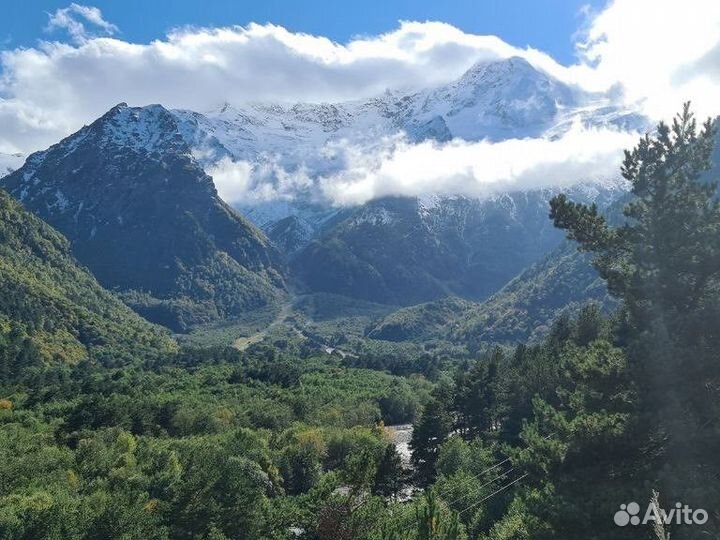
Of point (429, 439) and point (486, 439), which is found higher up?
point (429, 439)

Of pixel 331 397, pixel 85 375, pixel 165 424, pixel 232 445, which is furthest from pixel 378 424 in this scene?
pixel 85 375

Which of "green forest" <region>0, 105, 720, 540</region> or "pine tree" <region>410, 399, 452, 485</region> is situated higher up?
"green forest" <region>0, 105, 720, 540</region>

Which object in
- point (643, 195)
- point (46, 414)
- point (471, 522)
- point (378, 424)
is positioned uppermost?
point (643, 195)

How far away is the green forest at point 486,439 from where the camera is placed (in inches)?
1140

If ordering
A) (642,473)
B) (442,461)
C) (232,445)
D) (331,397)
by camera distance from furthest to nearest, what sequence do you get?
(331,397) → (232,445) → (442,461) → (642,473)

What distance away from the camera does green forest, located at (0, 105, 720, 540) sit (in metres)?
29.0

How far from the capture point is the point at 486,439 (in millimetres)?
97875

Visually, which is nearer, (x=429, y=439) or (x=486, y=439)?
(x=486, y=439)

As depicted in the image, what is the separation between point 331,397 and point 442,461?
76.6 metres

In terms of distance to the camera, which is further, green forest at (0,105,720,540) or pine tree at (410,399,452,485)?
pine tree at (410,399,452,485)

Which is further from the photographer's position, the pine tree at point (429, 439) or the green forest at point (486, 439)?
the pine tree at point (429, 439)

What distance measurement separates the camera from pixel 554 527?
92.1 feet

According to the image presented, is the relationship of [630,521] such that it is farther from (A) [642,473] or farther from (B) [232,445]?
(B) [232,445]

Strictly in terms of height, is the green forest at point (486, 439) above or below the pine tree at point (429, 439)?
above
